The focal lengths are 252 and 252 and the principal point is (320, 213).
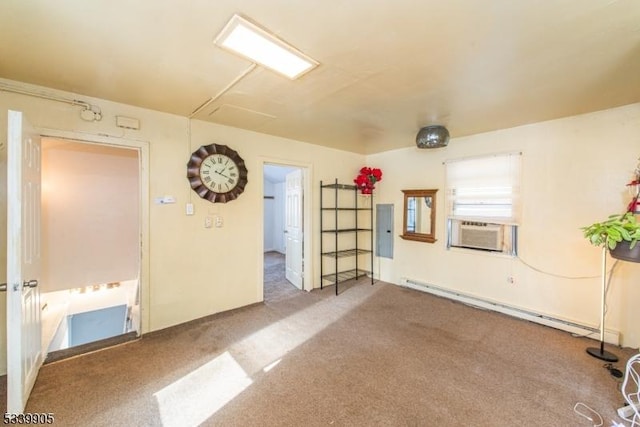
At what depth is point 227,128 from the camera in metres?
3.23

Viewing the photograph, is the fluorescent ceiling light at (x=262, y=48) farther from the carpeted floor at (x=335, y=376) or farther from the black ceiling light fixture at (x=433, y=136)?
the carpeted floor at (x=335, y=376)

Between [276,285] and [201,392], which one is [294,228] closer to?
[276,285]

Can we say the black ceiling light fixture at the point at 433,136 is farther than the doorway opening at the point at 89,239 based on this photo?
No

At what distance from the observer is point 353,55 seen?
5.58ft

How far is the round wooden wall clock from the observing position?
2939mm

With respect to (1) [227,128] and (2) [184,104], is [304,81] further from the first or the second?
(1) [227,128]

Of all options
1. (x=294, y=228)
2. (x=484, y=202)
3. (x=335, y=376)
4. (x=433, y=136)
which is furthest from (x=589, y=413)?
(x=294, y=228)

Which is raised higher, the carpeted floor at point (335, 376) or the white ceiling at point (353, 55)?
the white ceiling at point (353, 55)

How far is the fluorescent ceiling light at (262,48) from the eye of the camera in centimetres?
146

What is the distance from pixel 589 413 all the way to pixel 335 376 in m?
1.75

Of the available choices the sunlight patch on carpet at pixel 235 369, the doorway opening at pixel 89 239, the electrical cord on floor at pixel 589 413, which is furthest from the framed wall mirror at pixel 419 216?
the doorway opening at pixel 89 239

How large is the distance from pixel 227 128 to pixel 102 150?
103 inches

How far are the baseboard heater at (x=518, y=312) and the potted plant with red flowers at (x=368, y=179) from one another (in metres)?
1.71

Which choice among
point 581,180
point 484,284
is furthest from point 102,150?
point 581,180
